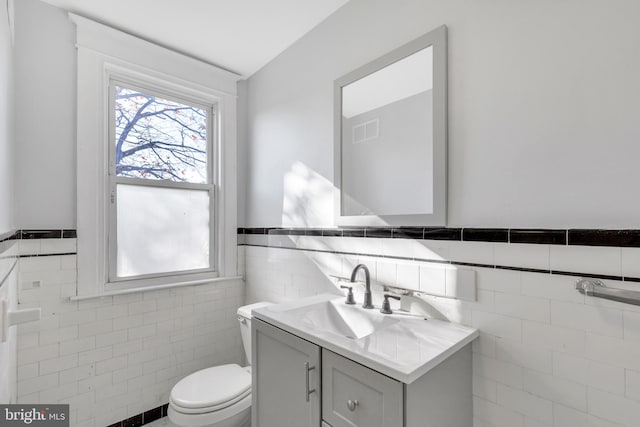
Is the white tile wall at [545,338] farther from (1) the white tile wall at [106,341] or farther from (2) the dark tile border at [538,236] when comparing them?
(1) the white tile wall at [106,341]

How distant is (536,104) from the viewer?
1.02 m

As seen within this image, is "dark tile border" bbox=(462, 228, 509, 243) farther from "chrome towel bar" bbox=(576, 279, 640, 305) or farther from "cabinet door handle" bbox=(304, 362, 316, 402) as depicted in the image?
"cabinet door handle" bbox=(304, 362, 316, 402)

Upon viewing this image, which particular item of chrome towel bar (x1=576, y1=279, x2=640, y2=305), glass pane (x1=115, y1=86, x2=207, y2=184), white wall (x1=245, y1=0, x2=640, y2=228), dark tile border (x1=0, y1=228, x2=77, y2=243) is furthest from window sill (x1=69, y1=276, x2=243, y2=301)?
chrome towel bar (x1=576, y1=279, x2=640, y2=305)

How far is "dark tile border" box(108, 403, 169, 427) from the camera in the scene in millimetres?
1876

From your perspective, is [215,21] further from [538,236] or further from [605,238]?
[605,238]

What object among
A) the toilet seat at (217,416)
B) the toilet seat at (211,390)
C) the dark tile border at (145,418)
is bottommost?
the dark tile border at (145,418)

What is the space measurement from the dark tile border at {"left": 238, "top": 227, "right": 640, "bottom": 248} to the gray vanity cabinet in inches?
16.8

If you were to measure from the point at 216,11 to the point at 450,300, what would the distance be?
76.6 inches

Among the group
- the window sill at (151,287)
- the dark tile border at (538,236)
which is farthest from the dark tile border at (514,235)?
the window sill at (151,287)

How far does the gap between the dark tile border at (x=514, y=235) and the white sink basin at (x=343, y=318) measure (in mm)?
367

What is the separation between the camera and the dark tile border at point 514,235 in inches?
34.2

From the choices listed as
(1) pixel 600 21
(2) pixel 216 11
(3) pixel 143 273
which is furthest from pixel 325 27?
(3) pixel 143 273

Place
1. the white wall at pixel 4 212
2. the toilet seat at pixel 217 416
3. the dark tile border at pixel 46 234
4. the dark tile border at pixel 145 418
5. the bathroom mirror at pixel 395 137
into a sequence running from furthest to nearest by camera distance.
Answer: the dark tile border at pixel 145 418 < the dark tile border at pixel 46 234 < the toilet seat at pixel 217 416 < the bathroom mirror at pixel 395 137 < the white wall at pixel 4 212

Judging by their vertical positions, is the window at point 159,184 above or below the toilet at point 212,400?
above
